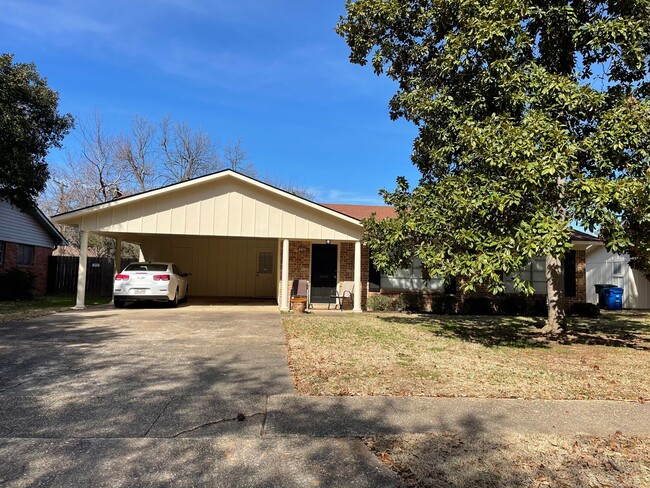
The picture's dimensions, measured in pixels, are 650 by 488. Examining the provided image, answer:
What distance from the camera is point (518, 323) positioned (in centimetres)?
1218

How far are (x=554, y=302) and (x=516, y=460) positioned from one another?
753 centimetres

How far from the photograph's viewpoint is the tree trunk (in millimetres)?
9781

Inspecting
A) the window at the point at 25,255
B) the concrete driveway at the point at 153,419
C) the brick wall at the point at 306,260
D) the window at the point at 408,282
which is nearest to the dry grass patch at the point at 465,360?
the concrete driveway at the point at 153,419

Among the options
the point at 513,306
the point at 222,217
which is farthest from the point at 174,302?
the point at 513,306

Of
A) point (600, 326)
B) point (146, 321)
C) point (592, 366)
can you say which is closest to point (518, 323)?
point (600, 326)

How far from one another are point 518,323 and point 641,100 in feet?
21.1

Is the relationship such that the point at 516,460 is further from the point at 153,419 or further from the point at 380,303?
the point at 380,303

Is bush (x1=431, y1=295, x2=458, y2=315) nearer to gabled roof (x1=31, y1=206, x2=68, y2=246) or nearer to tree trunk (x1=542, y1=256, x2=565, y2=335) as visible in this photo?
tree trunk (x1=542, y1=256, x2=565, y2=335)

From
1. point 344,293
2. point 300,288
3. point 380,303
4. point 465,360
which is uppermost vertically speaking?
point 300,288

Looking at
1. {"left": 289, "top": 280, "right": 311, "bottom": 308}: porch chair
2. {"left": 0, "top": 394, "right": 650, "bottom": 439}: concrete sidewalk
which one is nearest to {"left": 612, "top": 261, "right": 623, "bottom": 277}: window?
{"left": 289, "top": 280, "right": 311, "bottom": 308}: porch chair

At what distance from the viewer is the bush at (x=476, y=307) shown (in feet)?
48.6

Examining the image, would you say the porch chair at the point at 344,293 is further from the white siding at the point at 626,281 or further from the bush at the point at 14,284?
the white siding at the point at 626,281

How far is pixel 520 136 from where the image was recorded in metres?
6.87

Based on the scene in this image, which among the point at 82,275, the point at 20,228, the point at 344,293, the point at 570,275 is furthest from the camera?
the point at 20,228
